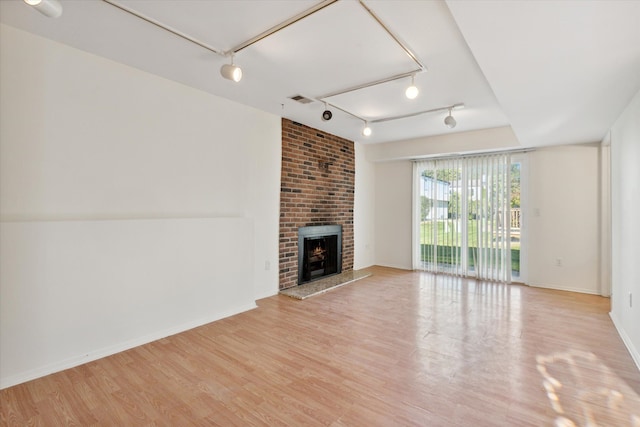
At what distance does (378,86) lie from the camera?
3.16 meters

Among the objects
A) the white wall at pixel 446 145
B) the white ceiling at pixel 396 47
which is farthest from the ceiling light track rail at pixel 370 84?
the white wall at pixel 446 145

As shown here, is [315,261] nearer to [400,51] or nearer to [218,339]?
[218,339]

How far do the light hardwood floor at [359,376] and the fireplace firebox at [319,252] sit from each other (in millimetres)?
1324

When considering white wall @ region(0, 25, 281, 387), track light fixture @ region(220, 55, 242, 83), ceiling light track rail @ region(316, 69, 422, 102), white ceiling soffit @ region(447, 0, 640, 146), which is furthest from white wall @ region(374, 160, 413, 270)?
track light fixture @ region(220, 55, 242, 83)

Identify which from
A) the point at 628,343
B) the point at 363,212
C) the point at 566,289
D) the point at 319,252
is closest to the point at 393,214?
the point at 363,212

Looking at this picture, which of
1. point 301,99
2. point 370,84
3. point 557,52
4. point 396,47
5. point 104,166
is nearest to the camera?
point 557,52

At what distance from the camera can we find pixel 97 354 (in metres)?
2.52

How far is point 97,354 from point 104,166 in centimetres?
159

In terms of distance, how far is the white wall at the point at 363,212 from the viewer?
609cm

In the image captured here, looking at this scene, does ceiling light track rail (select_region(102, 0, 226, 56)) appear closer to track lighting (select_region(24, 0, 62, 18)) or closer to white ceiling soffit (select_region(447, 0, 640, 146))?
track lighting (select_region(24, 0, 62, 18))

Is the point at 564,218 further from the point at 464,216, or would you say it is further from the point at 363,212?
the point at 363,212

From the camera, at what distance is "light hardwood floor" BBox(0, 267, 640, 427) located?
183 cm

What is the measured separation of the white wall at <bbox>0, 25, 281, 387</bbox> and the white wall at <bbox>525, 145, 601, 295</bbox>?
4.47 m

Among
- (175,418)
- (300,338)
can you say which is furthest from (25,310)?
(300,338)
